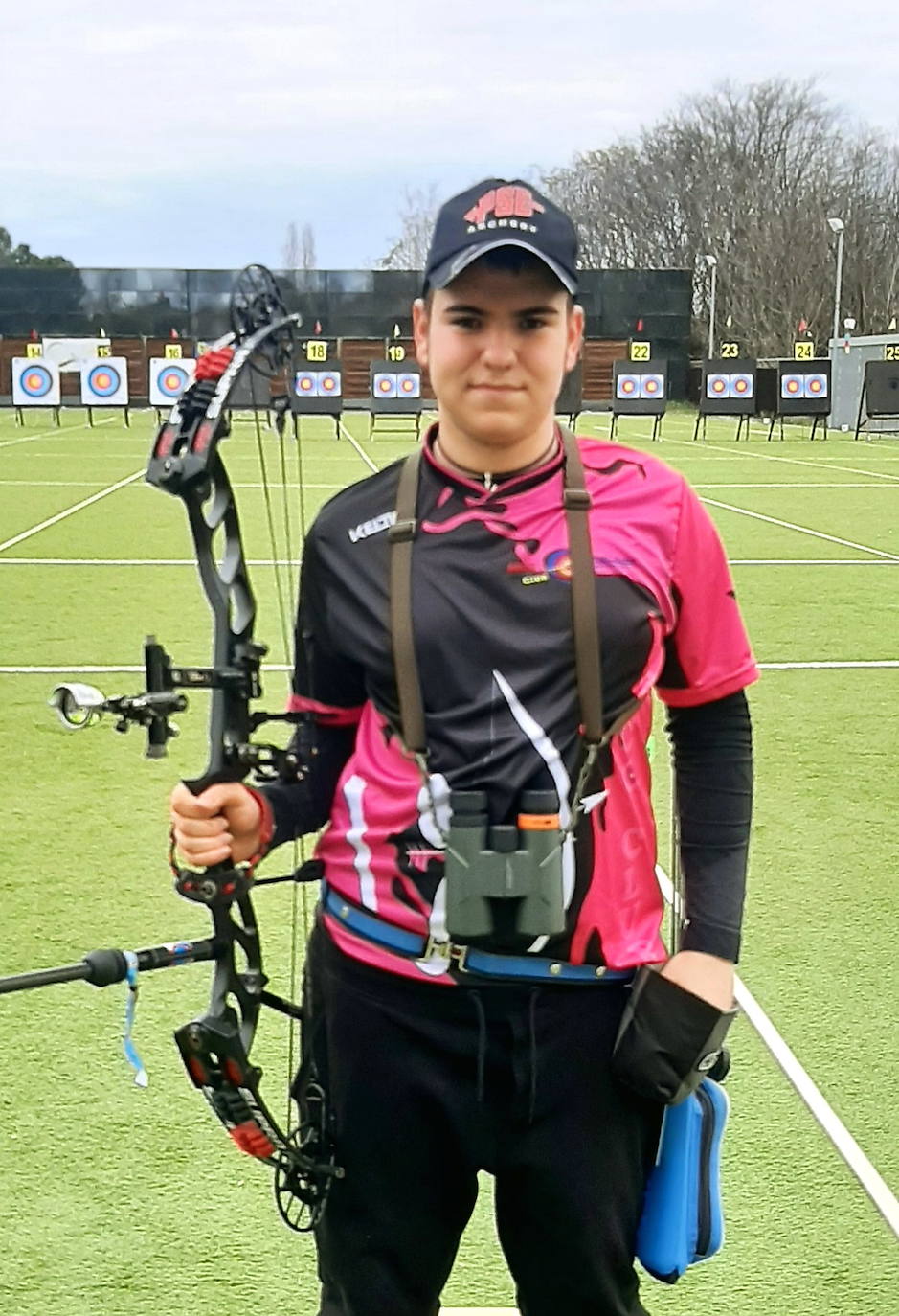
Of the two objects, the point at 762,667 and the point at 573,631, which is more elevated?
the point at 573,631

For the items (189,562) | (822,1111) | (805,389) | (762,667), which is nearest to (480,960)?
(822,1111)

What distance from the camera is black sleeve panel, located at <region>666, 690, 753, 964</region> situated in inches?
70.4

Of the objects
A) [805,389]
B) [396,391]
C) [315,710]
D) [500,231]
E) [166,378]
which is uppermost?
[500,231]

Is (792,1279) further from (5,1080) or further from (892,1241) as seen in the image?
(5,1080)

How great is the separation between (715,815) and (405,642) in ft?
1.35

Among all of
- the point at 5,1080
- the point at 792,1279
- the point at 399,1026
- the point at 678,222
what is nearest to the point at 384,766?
the point at 399,1026

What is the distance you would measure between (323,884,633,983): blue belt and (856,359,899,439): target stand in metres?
24.7

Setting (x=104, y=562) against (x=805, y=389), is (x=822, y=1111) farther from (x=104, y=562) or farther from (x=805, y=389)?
(x=805, y=389)

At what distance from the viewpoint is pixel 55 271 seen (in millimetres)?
39062

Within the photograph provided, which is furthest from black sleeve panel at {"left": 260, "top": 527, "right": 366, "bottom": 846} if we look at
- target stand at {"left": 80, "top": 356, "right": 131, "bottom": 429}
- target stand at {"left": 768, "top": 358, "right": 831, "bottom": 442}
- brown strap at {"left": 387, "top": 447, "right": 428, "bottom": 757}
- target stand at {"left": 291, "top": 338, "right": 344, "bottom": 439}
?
target stand at {"left": 80, "top": 356, "right": 131, "bottom": 429}

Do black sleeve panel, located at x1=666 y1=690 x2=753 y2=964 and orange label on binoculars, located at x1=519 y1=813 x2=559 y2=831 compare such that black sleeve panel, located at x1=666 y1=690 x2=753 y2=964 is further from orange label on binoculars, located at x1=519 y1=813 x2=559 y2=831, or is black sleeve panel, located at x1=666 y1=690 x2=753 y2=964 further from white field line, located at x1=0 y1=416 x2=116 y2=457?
white field line, located at x1=0 y1=416 x2=116 y2=457

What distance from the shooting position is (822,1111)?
293 centimetres

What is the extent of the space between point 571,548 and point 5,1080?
190cm

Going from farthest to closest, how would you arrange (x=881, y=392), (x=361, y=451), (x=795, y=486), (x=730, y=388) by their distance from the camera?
(x=730, y=388) < (x=881, y=392) < (x=361, y=451) < (x=795, y=486)
